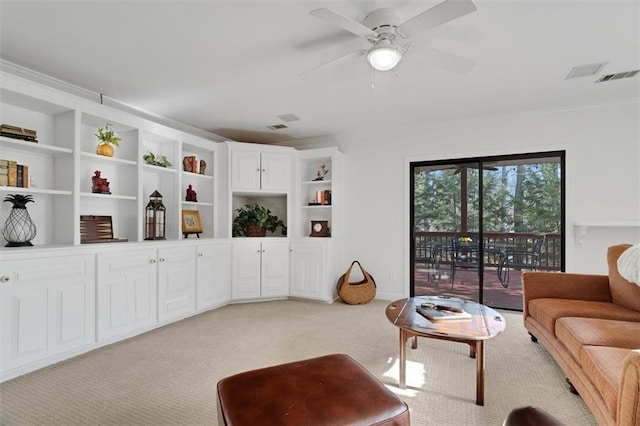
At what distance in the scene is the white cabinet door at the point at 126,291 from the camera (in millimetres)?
2830

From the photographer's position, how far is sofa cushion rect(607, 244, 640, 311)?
231 centimetres

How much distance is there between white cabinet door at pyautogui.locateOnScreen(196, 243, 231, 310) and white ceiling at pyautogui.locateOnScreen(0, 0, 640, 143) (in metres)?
1.76

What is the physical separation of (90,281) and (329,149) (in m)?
3.26

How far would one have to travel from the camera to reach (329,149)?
15.1 ft

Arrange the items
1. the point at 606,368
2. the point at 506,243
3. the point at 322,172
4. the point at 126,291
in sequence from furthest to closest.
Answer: the point at 322,172 < the point at 506,243 < the point at 126,291 < the point at 606,368

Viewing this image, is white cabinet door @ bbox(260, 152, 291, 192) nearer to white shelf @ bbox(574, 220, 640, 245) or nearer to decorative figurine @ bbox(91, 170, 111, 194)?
decorative figurine @ bbox(91, 170, 111, 194)

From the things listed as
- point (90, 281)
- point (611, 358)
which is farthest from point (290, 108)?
point (611, 358)

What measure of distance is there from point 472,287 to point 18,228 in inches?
196

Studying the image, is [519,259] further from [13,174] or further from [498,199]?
[13,174]

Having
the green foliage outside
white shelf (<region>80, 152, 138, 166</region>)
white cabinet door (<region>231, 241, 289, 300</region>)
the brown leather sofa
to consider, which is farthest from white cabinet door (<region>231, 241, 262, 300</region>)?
the brown leather sofa

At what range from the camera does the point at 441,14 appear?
5.32 ft

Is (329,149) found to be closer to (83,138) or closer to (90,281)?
(83,138)

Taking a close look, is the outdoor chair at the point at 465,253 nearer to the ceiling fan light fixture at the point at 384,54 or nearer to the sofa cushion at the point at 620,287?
the sofa cushion at the point at 620,287

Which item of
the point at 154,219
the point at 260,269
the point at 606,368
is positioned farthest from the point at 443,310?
the point at 154,219
